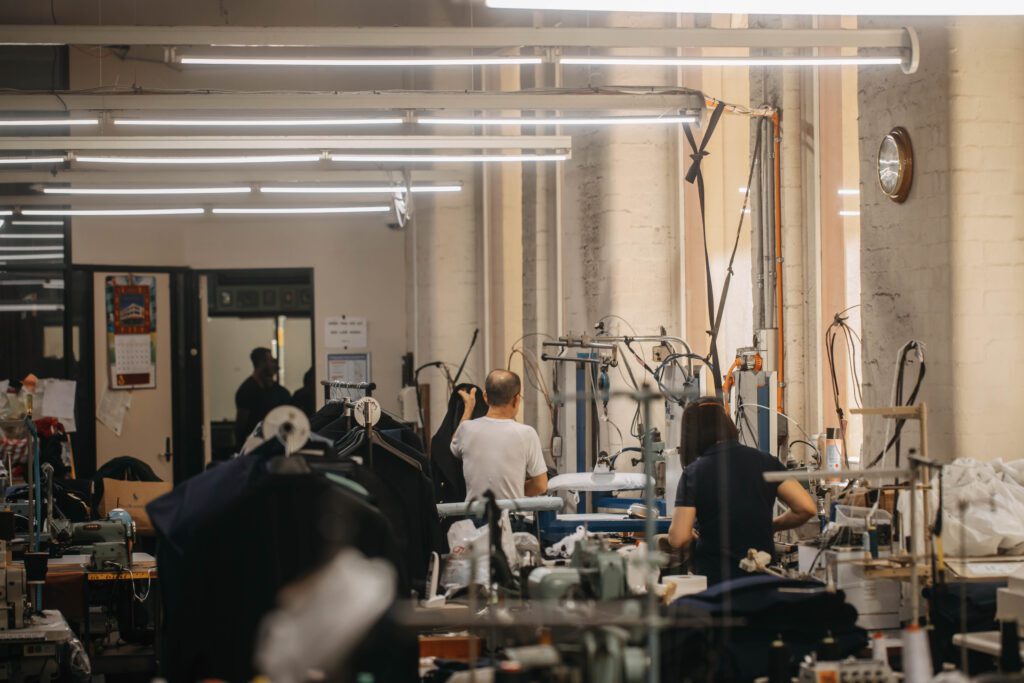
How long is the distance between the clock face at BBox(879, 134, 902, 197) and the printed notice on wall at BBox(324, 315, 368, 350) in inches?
302

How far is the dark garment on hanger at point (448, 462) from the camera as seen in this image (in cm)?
659

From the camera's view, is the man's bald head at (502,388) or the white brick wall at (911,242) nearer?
the white brick wall at (911,242)

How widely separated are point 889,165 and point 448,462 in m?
2.82

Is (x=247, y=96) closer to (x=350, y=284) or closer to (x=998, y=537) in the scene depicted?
(x=998, y=537)

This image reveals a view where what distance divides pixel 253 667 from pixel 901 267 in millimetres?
3430

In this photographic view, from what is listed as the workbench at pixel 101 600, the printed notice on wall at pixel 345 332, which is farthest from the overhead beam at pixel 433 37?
the printed notice on wall at pixel 345 332

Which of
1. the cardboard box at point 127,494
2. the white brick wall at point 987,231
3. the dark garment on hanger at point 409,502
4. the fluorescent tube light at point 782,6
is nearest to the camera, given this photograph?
the fluorescent tube light at point 782,6

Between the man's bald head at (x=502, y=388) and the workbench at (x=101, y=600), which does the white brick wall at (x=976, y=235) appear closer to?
the man's bald head at (x=502, y=388)

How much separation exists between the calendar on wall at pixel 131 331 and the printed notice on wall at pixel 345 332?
68.7 inches

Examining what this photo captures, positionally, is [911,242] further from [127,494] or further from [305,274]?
[305,274]

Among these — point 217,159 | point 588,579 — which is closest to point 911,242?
point 588,579

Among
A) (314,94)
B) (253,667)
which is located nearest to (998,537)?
(253,667)

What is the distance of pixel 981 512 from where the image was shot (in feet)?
14.1

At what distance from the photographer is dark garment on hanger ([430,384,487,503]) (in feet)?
21.6
